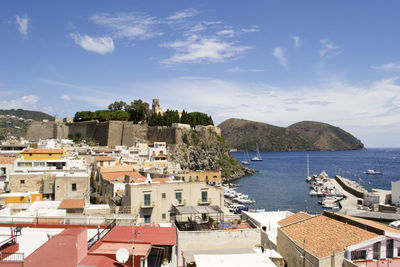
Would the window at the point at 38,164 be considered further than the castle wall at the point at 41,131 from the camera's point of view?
No

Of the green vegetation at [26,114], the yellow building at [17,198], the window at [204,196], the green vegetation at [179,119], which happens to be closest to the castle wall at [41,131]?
the green vegetation at [179,119]

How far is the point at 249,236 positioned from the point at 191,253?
6.21 feet

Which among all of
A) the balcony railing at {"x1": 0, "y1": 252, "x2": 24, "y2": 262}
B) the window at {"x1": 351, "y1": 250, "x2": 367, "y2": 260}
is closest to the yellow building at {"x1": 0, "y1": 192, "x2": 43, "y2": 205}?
the balcony railing at {"x1": 0, "y1": 252, "x2": 24, "y2": 262}

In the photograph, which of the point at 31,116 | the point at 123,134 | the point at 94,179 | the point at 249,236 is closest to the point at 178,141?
the point at 123,134

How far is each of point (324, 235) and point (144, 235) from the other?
19.3 ft

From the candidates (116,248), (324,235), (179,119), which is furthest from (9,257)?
(179,119)

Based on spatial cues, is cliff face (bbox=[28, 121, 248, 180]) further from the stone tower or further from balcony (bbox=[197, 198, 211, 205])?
balcony (bbox=[197, 198, 211, 205])

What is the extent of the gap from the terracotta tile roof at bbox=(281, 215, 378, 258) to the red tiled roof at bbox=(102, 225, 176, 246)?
407 centimetres

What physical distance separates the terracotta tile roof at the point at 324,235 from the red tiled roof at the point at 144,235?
4.07 m

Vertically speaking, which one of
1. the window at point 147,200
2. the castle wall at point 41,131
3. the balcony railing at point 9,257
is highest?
the castle wall at point 41,131

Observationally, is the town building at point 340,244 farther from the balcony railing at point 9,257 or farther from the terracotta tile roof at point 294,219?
the balcony railing at point 9,257

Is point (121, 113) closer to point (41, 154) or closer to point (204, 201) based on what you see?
point (41, 154)

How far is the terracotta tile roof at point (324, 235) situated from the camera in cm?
1003

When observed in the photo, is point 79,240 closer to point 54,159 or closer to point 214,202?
point 214,202
